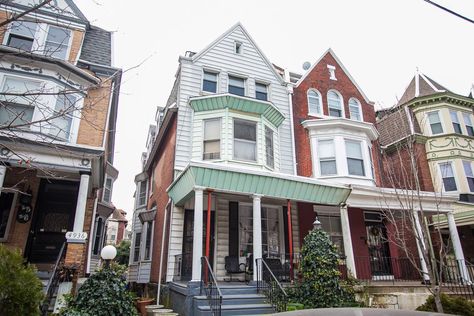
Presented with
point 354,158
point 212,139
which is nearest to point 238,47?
point 212,139

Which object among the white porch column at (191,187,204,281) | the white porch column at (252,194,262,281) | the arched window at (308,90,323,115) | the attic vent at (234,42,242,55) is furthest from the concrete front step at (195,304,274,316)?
the attic vent at (234,42,242,55)

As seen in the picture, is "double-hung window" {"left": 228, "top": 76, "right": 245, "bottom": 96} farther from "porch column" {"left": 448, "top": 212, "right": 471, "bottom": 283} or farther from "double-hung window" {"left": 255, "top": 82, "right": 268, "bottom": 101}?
"porch column" {"left": 448, "top": 212, "right": 471, "bottom": 283}

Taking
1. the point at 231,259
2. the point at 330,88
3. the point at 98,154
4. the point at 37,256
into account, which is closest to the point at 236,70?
the point at 330,88

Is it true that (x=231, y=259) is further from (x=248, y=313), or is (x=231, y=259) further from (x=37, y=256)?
(x=37, y=256)

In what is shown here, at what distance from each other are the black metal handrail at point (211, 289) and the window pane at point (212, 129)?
4767mm

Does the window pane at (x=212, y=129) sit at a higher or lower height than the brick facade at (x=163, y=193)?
higher

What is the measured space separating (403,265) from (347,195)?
521 cm

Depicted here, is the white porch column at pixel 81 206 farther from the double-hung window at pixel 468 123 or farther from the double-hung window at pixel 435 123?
the double-hung window at pixel 468 123

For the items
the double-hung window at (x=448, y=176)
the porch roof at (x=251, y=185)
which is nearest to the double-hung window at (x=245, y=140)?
the porch roof at (x=251, y=185)

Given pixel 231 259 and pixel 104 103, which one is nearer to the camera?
pixel 231 259

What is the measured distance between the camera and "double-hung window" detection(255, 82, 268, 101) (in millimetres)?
13596

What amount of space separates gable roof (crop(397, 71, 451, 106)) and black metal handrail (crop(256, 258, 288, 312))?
48.3 ft

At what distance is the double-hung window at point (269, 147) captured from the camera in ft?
38.4

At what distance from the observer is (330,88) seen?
15.1m
